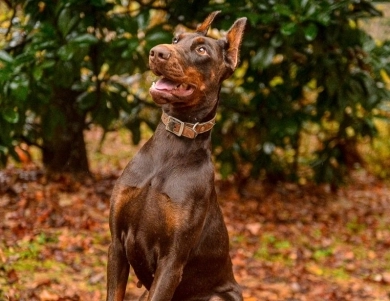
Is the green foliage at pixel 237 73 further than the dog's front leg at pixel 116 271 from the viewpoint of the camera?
Yes

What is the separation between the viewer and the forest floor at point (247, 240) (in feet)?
16.9

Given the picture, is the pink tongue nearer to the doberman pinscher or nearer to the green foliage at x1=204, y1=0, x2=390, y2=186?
the doberman pinscher

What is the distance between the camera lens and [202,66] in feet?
10.5

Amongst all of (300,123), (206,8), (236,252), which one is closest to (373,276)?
(236,252)

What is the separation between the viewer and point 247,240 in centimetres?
679

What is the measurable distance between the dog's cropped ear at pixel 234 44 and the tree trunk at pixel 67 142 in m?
3.57

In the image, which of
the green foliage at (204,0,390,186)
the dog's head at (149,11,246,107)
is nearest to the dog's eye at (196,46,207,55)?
the dog's head at (149,11,246,107)

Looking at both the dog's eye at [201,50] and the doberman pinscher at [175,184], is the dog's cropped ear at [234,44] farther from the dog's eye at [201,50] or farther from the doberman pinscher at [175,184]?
the dog's eye at [201,50]

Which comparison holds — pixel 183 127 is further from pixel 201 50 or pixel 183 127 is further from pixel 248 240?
pixel 248 240

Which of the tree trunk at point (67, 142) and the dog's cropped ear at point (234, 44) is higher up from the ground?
the dog's cropped ear at point (234, 44)

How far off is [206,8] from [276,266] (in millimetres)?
2501

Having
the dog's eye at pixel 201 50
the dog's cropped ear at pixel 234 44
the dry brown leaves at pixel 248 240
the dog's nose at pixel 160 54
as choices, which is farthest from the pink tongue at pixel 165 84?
the dry brown leaves at pixel 248 240

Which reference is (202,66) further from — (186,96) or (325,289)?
(325,289)

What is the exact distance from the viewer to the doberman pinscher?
311cm
